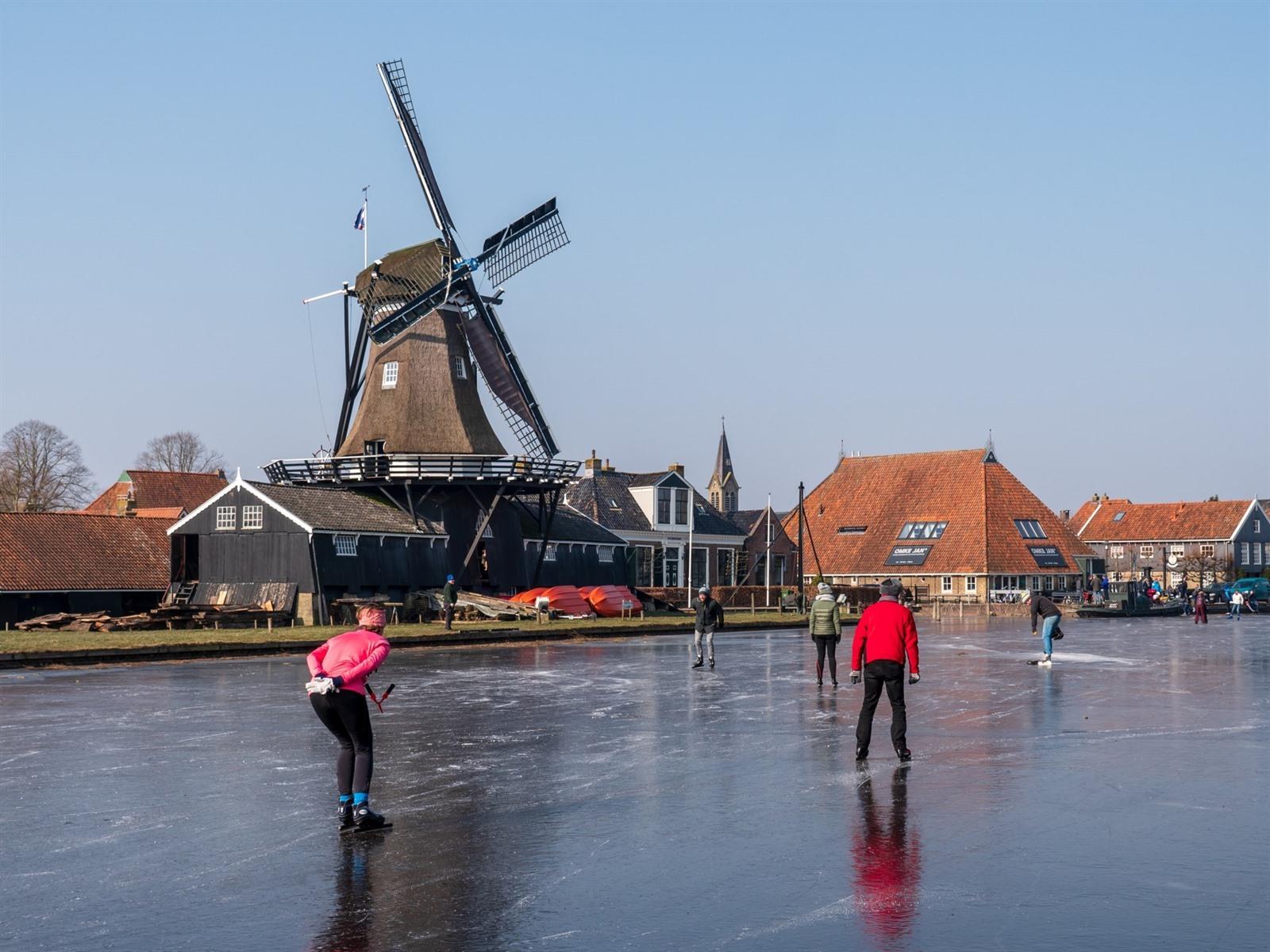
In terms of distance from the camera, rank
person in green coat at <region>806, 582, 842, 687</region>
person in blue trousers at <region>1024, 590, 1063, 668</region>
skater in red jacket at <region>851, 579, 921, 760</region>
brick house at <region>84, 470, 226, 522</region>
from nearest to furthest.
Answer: skater in red jacket at <region>851, 579, 921, 760</region> < person in green coat at <region>806, 582, 842, 687</region> < person in blue trousers at <region>1024, 590, 1063, 668</region> < brick house at <region>84, 470, 226, 522</region>

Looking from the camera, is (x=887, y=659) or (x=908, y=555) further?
(x=908, y=555)

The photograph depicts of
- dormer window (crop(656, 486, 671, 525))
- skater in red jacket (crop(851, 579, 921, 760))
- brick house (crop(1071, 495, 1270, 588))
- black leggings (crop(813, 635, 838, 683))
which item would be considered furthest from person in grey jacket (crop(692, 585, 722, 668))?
brick house (crop(1071, 495, 1270, 588))

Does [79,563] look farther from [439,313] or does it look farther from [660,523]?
[660,523]

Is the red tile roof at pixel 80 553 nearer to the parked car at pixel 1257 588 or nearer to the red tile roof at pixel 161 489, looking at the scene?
the red tile roof at pixel 161 489

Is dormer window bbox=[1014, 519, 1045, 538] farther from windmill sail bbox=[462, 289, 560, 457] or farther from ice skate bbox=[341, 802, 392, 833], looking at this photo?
ice skate bbox=[341, 802, 392, 833]

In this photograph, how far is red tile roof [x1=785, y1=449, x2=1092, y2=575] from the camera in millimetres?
77875

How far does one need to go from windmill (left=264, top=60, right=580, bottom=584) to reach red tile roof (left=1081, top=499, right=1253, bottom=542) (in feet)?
249

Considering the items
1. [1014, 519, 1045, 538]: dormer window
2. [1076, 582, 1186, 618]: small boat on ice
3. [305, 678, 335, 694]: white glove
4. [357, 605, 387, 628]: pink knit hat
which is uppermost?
[1014, 519, 1045, 538]: dormer window

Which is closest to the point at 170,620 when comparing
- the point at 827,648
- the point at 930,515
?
the point at 827,648

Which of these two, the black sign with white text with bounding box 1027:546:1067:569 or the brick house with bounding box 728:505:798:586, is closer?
the black sign with white text with bounding box 1027:546:1067:569

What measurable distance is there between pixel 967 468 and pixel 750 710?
2575 inches

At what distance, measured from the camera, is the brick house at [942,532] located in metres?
77.5

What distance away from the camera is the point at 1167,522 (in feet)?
385

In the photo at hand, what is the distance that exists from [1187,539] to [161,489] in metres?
78.7
